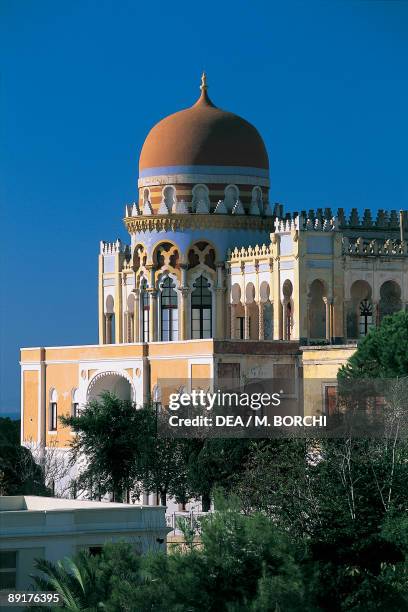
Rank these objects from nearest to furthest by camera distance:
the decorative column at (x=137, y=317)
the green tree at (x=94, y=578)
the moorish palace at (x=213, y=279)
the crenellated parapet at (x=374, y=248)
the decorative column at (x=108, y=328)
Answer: the green tree at (x=94, y=578), the moorish palace at (x=213, y=279), the crenellated parapet at (x=374, y=248), the decorative column at (x=137, y=317), the decorative column at (x=108, y=328)

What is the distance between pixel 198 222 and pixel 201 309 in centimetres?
289

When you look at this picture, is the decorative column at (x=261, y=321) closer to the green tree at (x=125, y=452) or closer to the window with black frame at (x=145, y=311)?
the window with black frame at (x=145, y=311)

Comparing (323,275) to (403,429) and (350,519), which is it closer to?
(403,429)

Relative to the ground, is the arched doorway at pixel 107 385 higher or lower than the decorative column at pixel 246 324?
lower

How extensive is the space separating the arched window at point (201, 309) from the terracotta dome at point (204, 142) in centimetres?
398

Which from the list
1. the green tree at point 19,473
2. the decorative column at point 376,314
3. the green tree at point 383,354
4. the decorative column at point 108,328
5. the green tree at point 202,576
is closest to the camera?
the green tree at point 202,576

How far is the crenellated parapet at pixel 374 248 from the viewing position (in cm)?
6700

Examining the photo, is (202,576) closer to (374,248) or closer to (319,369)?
(319,369)

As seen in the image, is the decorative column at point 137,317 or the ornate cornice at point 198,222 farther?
the decorative column at point 137,317

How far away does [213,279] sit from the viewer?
70.1 m

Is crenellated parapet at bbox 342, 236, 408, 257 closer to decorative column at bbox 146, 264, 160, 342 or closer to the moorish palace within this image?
the moorish palace

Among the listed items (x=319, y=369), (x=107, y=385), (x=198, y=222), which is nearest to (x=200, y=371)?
(x=319, y=369)

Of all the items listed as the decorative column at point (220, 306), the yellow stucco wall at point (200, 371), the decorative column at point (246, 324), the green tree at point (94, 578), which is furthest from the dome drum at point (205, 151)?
the green tree at point (94, 578)

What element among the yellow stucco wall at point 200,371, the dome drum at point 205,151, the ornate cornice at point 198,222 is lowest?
the yellow stucco wall at point 200,371
